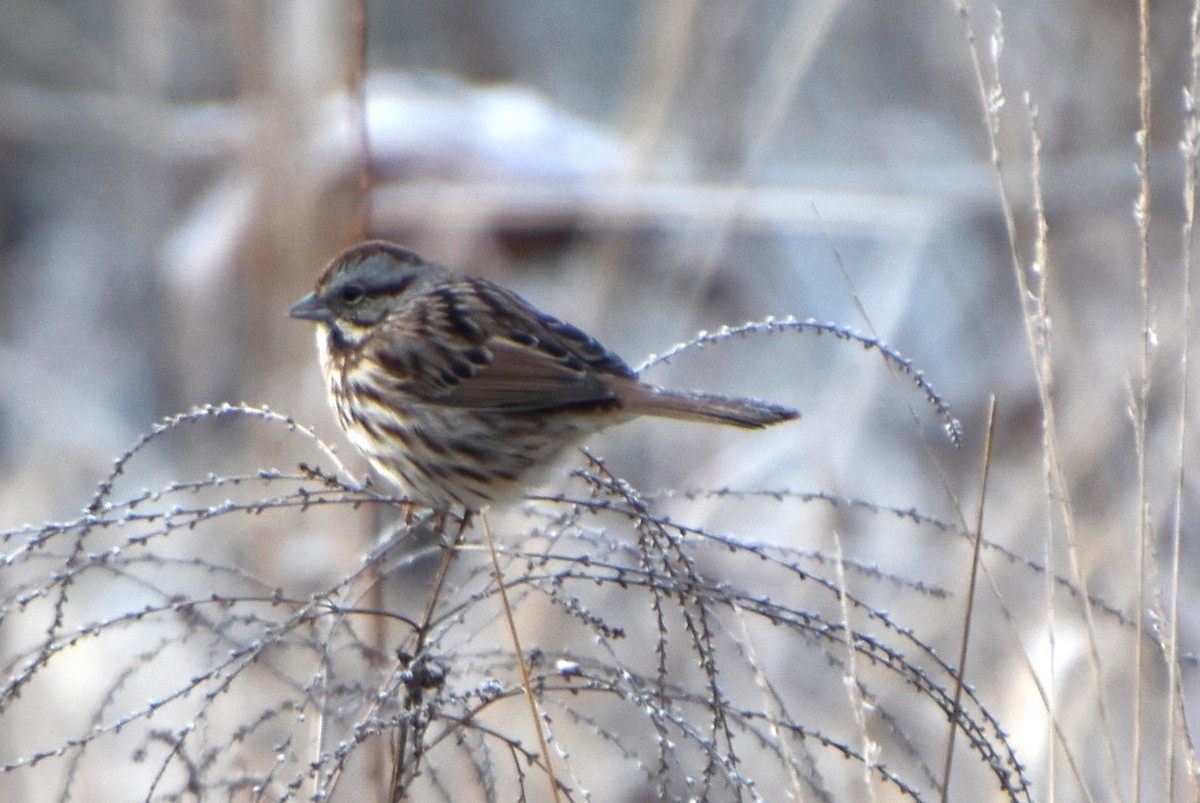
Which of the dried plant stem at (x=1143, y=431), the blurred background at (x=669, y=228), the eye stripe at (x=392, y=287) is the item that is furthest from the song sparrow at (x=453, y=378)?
the dried plant stem at (x=1143, y=431)

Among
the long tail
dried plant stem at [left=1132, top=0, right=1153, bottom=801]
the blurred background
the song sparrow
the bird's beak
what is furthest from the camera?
the blurred background

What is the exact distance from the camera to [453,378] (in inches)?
139

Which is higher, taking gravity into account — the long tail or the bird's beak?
the bird's beak

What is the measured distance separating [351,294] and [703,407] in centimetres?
99

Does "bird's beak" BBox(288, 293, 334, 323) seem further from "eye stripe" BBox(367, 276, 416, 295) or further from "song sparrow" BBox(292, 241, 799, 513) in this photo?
"eye stripe" BBox(367, 276, 416, 295)

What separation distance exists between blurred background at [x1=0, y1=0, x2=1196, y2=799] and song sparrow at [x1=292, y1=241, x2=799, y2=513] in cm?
84

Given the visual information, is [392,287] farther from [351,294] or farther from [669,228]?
[669,228]

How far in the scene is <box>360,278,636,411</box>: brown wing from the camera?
3430 millimetres

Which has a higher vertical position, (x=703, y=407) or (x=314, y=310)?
(x=314, y=310)

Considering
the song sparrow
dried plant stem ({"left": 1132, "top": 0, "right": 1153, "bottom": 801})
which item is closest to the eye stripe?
the song sparrow

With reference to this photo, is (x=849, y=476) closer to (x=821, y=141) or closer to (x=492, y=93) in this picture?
(x=821, y=141)

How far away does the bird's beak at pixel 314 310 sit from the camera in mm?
3582

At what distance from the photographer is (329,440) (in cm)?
510

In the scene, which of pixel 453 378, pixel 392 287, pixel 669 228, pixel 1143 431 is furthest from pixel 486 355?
pixel 669 228
